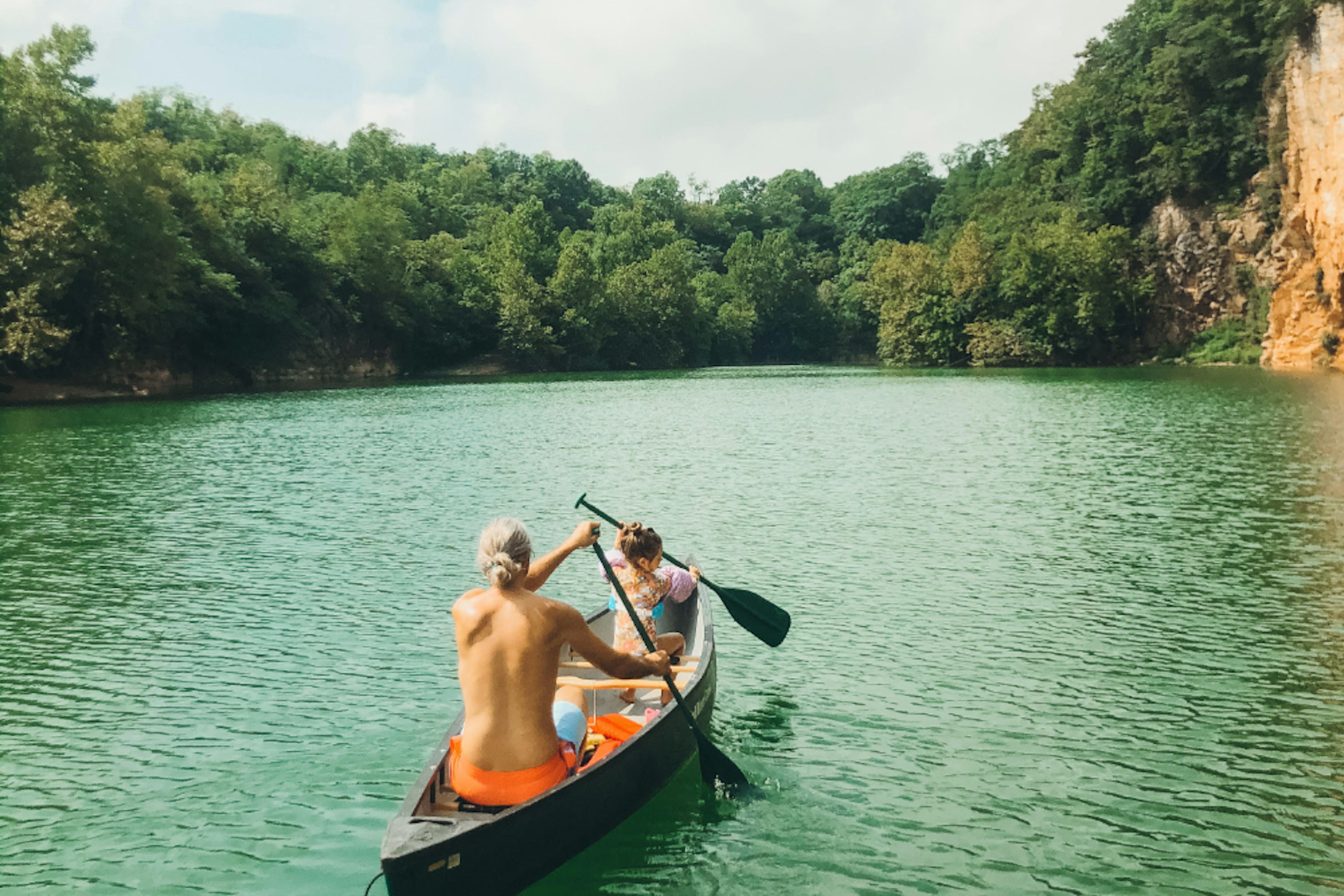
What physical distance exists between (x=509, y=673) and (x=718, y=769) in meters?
2.33

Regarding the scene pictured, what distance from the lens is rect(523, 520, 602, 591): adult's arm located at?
615cm

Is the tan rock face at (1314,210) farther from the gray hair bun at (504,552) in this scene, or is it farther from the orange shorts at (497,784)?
the gray hair bun at (504,552)

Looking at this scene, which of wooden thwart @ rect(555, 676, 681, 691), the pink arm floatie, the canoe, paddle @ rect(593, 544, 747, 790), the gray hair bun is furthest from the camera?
the pink arm floatie

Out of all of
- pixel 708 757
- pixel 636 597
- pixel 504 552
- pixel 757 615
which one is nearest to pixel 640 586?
pixel 636 597

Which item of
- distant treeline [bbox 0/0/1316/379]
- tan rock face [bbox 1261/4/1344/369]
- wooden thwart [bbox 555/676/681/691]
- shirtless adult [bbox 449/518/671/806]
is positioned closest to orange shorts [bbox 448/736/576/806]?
shirtless adult [bbox 449/518/671/806]

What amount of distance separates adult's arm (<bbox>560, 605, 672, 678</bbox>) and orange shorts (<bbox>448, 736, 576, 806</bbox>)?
26.3 inches

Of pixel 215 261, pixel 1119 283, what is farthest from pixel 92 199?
pixel 1119 283

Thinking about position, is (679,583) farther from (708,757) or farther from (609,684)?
(708,757)

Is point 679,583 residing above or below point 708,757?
above

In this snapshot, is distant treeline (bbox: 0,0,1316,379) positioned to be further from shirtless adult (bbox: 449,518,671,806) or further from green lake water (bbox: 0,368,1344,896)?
shirtless adult (bbox: 449,518,671,806)

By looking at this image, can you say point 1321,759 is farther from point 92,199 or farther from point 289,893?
point 92,199

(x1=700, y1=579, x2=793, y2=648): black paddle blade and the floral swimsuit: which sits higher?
the floral swimsuit

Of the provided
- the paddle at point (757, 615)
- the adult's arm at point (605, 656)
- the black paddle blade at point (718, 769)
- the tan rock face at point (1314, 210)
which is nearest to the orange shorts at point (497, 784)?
the adult's arm at point (605, 656)

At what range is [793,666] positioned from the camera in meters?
10.1
